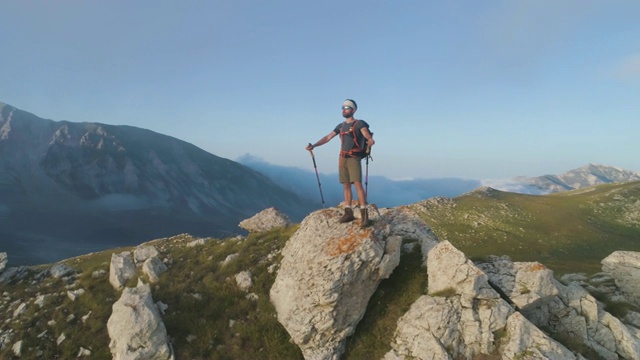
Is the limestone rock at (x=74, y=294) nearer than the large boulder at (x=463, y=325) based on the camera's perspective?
No

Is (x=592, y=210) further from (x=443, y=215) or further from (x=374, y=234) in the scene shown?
(x=374, y=234)

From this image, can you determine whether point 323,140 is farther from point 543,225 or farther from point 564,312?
point 543,225

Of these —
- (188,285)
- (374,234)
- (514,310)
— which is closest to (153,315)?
(188,285)

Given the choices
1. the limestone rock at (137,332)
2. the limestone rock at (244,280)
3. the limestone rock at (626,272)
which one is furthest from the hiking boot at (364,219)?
the limestone rock at (626,272)

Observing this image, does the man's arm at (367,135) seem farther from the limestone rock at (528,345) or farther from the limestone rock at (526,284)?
the limestone rock at (528,345)

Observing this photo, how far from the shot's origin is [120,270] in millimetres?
21000

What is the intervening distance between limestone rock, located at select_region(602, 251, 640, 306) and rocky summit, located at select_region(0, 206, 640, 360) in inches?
164

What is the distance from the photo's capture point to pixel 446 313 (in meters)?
15.7

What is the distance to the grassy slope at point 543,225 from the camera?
65312mm

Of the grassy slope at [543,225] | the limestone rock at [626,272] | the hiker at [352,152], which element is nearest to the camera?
the hiker at [352,152]

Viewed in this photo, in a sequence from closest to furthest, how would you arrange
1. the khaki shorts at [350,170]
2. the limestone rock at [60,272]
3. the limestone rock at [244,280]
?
1. the khaki shorts at [350,170]
2. the limestone rock at [244,280]
3. the limestone rock at [60,272]

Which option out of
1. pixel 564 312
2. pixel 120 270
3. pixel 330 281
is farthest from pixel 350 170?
pixel 120 270

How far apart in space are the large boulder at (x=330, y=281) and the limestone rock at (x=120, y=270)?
8.80 metres

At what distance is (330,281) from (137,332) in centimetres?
832
